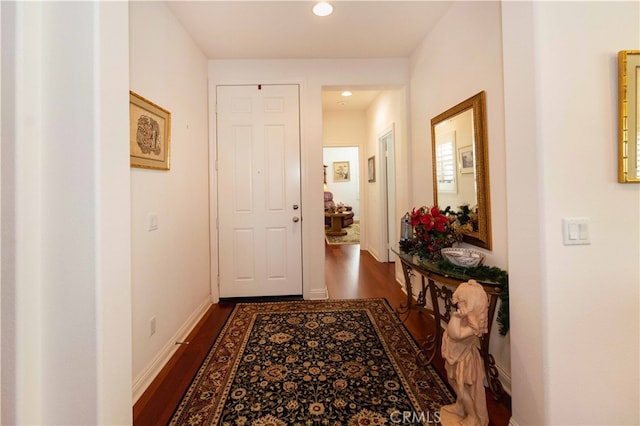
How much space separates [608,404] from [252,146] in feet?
10.6

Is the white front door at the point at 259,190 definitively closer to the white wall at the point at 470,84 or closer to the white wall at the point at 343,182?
the white wall at the point at 470,84

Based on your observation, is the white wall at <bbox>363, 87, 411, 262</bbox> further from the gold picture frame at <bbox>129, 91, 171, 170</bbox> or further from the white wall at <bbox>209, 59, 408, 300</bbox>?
the gold picture frame at <bbox>129, 91, 171, 170</bbox>

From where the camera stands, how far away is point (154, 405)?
5.52 ft

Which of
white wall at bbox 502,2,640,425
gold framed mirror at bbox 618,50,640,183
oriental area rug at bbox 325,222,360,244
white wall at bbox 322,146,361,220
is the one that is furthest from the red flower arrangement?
white wall at bbox 322,146,361,220

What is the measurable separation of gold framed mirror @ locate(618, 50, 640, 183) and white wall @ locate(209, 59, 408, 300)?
227cm

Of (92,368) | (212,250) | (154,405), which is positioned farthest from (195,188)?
(92,368)

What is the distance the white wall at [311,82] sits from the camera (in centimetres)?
321

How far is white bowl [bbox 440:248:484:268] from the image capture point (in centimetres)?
187

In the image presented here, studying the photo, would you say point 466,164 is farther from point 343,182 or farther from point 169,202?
point 343,182

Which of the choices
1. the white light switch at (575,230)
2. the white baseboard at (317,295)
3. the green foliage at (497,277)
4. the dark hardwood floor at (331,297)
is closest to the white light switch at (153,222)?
the dark hardwood floor at (331,297)

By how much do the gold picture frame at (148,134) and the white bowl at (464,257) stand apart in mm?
2102

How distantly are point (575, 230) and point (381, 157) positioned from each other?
365 centimetres

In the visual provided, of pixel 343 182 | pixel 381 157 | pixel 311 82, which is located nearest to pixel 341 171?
pixel 343 182

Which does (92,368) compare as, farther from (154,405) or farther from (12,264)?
(154,405)
